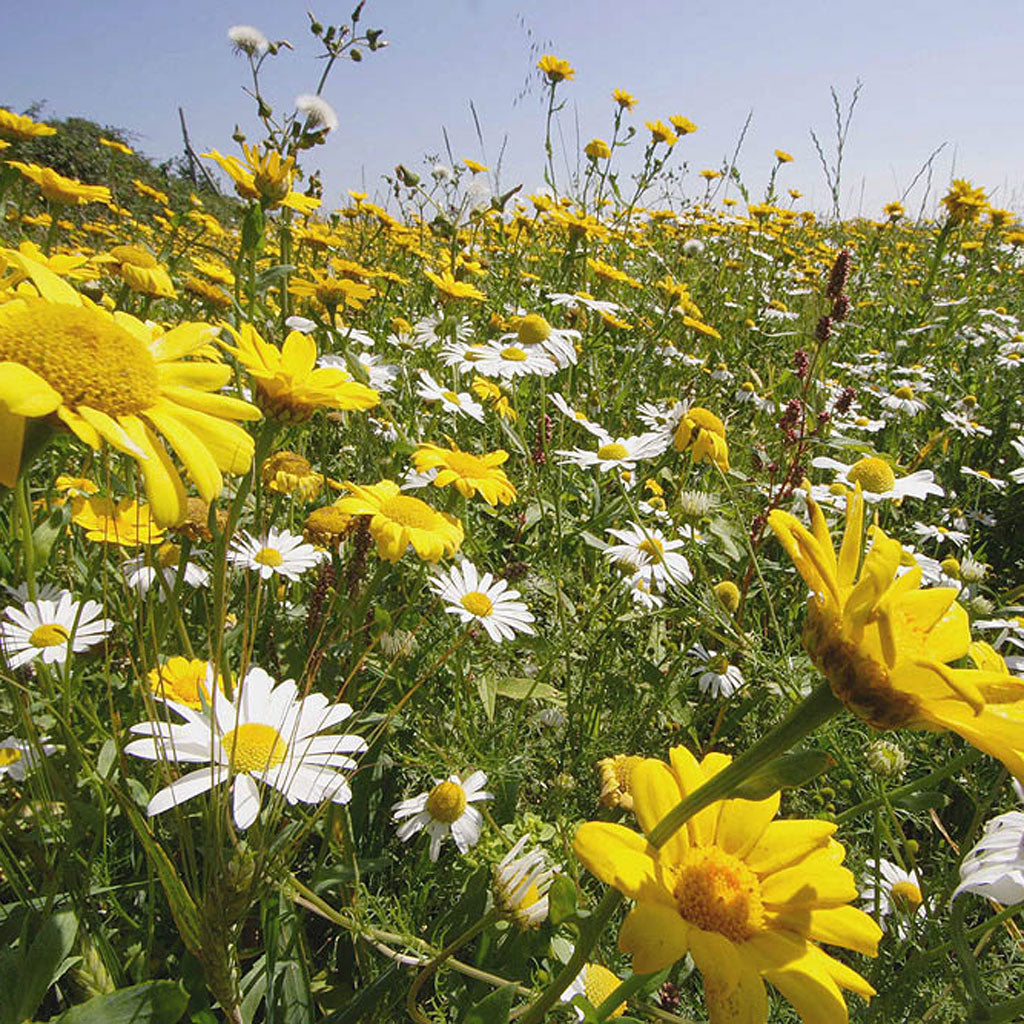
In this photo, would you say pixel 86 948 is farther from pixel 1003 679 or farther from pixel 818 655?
pixel 1003 679

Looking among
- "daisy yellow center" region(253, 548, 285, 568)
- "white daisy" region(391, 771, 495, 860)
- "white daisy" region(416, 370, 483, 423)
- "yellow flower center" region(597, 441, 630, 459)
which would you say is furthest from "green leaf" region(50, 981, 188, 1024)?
"yellow flower center" region(597, 441, 630, 459)

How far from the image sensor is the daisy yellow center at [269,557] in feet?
5.11

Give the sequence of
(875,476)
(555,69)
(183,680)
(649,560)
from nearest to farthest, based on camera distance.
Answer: (183,680), (649,560), (875,476), (555,69)

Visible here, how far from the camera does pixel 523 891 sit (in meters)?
0.93

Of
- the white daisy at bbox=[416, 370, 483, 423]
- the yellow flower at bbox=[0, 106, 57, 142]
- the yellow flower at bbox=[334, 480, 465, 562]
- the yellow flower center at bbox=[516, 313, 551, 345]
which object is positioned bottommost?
the yellow flower at bbox=[334, 480, 465, 562]

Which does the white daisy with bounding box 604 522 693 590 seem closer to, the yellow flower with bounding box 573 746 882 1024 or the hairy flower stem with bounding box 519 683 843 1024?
the yellow flower with bounding box 573 746 882 1024

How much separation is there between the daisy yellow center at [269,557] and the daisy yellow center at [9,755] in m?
0.53

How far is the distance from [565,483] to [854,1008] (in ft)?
5.26

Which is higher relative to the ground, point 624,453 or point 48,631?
point 624,453

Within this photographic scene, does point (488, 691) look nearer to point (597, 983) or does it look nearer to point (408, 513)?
point (408, 513)

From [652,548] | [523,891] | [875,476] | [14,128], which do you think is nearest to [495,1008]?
[523,891]

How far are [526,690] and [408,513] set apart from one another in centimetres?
54

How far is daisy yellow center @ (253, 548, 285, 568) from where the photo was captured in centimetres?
156

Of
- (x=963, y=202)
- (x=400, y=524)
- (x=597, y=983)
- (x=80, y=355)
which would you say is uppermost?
(x=963, y=202)
